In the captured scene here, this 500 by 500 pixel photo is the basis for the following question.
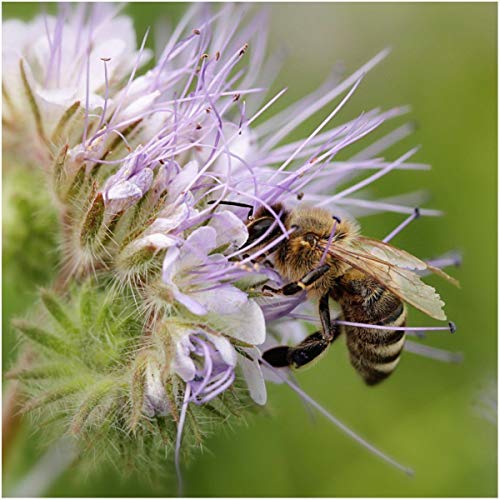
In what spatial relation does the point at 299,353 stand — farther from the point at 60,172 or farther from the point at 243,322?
the point at 60,172

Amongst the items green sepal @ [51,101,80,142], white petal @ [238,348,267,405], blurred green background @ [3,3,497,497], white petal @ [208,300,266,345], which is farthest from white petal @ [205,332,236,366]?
blurred green background @ [3,3,497,497]

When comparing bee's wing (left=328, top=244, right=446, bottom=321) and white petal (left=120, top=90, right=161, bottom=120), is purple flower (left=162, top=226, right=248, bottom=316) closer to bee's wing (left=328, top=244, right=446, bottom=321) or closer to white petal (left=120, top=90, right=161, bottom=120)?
bee's wing (left=328, top=244, right=446, bottom=321)

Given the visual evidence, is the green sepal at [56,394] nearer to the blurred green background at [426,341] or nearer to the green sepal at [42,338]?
the green sepal at [42,338]

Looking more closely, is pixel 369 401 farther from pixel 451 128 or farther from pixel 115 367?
Result: pixel 115 367

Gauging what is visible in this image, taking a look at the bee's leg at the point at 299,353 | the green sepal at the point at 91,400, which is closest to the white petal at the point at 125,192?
the green sepal at the point at 91,400

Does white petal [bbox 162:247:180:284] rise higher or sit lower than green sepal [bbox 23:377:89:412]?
higher

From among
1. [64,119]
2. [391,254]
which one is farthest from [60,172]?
[391,254]
